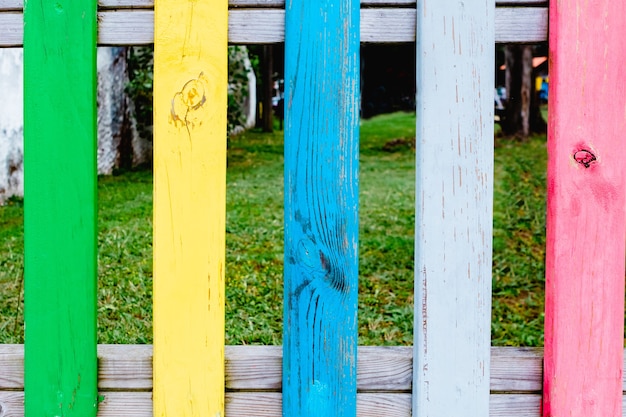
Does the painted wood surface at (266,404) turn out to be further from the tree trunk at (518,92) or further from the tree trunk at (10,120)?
the tree trunk at (518,92)

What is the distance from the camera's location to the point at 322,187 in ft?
5.35

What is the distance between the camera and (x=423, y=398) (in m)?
1.68

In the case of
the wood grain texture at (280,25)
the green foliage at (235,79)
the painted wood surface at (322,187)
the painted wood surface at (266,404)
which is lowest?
the painted wood surface at (266,404)

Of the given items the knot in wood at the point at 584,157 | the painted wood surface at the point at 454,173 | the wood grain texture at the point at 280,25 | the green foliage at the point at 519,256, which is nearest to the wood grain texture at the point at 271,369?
the painted wood surface at the point at 454,173

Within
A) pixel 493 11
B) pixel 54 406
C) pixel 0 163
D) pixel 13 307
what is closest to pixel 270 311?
pixel 13 307

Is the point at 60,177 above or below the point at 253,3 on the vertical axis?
below

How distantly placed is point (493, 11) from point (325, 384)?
843mm

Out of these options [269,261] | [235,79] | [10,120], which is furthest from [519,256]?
[235,79]

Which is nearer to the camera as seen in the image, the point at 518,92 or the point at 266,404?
the point at 266,404

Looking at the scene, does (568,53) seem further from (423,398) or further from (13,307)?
(13,307)

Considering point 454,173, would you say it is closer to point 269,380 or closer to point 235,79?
point 269,380

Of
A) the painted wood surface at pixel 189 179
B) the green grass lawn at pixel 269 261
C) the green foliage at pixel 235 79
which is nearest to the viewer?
the painted wood surface at pixel 189 179

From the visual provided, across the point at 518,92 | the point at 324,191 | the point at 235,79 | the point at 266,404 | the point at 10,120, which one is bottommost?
the point at 266,404

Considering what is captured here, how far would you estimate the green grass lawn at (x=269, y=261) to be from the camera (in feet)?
12.5
